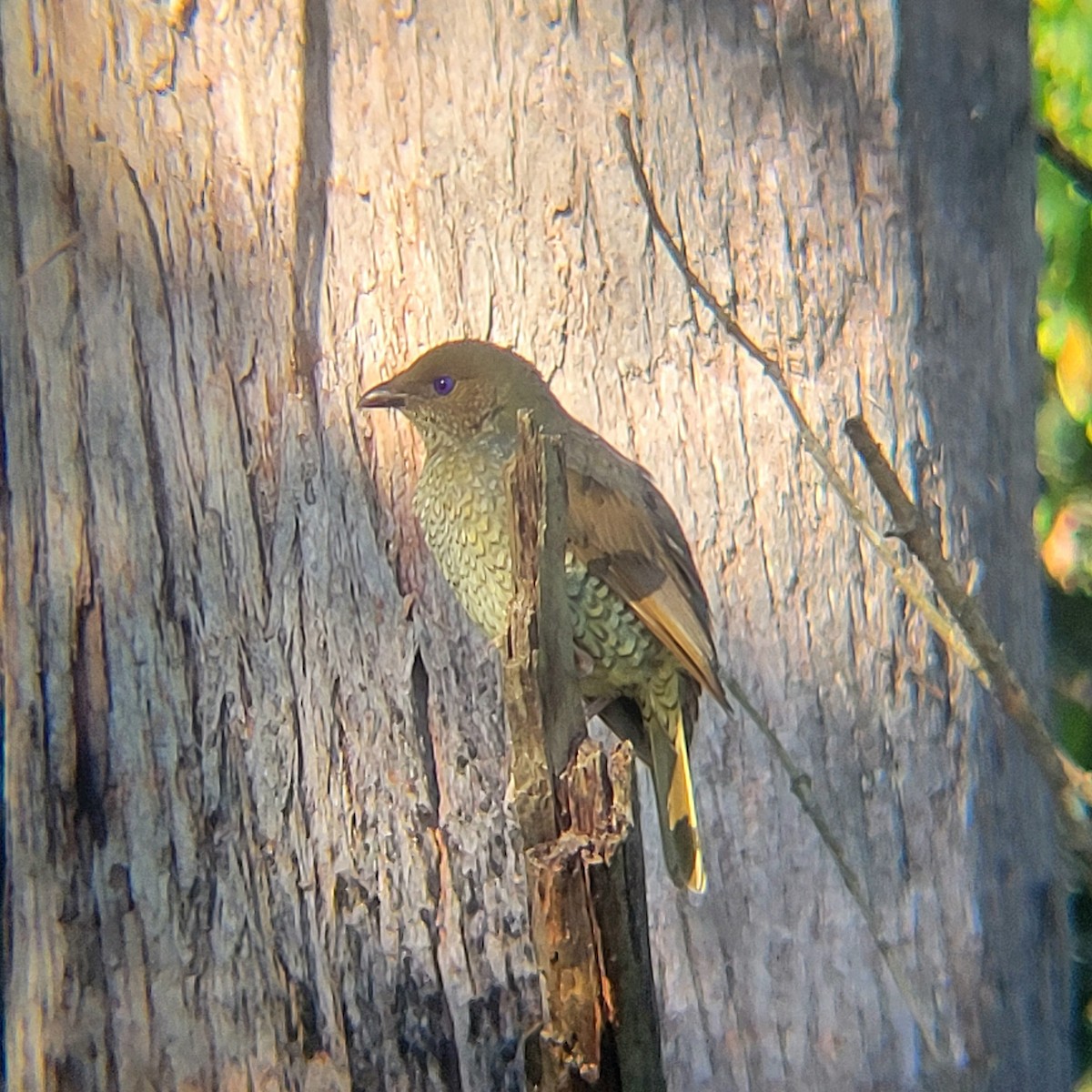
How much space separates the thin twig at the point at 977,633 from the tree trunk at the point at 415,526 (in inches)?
35.9

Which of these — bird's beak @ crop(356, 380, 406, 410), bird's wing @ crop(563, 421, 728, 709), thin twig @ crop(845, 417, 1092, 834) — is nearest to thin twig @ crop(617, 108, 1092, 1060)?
bird's wing @ crop(563, 421, 728, 709)

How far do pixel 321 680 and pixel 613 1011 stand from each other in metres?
1.03

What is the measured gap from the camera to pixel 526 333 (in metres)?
2.36

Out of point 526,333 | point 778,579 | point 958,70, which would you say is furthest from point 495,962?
point 958,70

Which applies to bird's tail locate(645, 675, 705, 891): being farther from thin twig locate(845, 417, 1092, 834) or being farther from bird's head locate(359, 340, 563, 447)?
thin twig locate(845, 417, 1092, 834)

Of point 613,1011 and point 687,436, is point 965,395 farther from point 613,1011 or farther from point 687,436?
point 613,1011

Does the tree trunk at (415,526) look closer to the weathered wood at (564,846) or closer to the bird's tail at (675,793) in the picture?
the bird's tail at (675,793)

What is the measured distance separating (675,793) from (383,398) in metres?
0.83

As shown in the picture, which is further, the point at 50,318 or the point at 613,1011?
the point at 50,318

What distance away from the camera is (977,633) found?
1407 mm

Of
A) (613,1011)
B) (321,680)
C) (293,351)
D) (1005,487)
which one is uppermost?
(293,351)

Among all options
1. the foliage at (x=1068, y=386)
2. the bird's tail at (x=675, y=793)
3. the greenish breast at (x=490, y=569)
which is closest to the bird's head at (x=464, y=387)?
the greenish breast at (x=490, y=569)

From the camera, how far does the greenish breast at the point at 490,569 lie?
2.38m

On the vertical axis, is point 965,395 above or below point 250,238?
below
